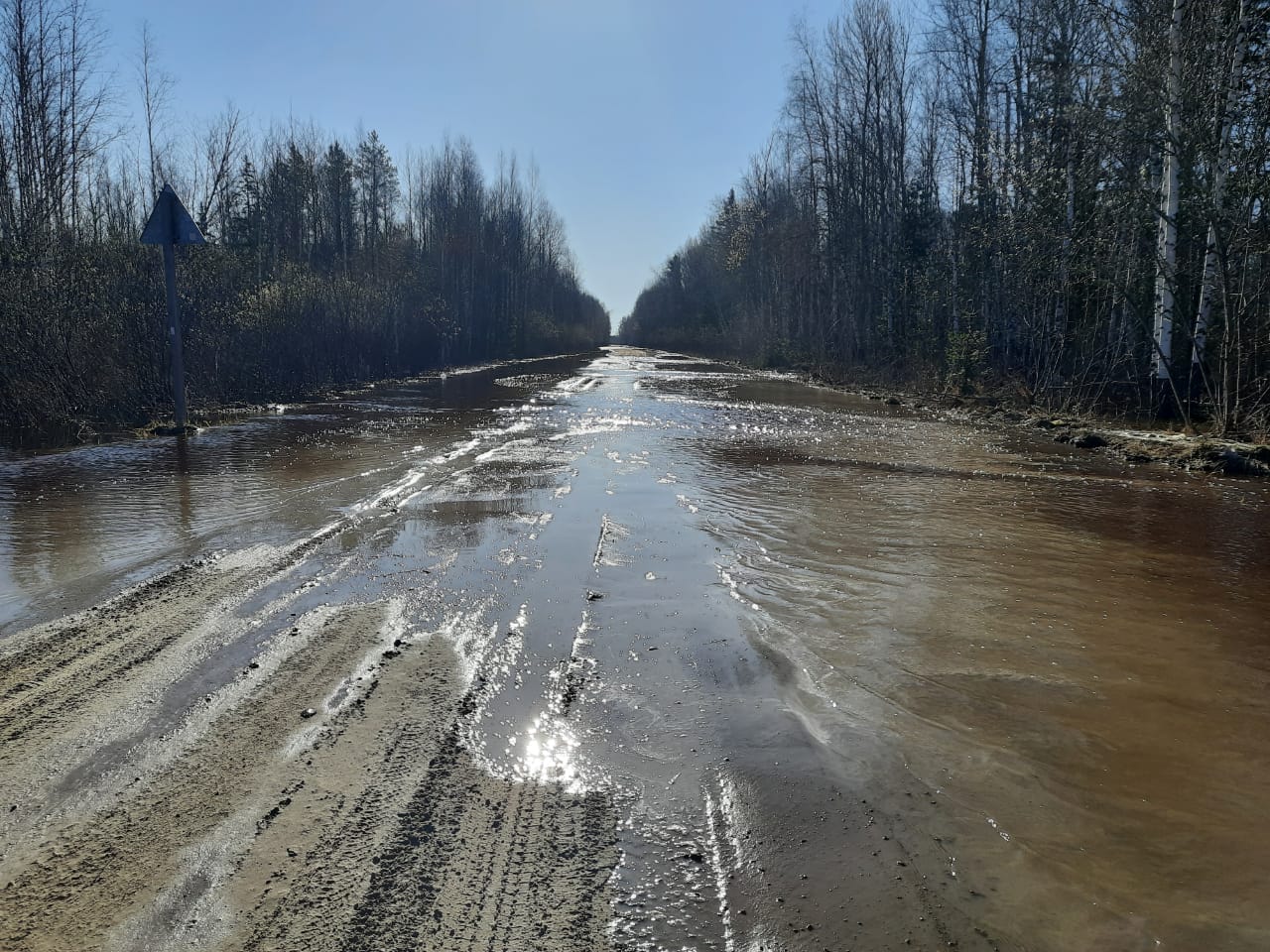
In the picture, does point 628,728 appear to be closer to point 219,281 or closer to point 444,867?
point 444,867

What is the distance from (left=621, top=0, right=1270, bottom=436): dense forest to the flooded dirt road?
25.0ft

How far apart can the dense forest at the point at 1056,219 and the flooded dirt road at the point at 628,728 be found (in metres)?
7.61

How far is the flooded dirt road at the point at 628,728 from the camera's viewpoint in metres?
2.23

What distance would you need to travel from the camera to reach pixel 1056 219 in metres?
17.8

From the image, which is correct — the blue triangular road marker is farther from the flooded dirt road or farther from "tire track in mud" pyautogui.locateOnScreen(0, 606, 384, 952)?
"tire track in mud" pyautogui.locateOnScreen(0, 606, 384, 952)

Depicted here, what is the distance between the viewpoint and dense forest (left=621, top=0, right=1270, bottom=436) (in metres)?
12.0

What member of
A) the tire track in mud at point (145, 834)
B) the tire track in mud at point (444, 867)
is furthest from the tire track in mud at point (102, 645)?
the tire track in mud at point (444, 867)

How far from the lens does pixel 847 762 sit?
307 cm

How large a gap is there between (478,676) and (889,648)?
2.19 m

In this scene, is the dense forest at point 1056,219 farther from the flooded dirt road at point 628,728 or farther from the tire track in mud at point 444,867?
the tire track in mud at point 444,867

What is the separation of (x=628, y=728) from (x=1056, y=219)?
18.7 metres

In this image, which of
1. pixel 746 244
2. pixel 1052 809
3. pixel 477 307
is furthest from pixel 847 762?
pixel 477 307

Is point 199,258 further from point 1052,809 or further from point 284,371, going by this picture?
point 1052,809

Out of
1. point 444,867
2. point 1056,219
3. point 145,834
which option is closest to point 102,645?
point 145,834
